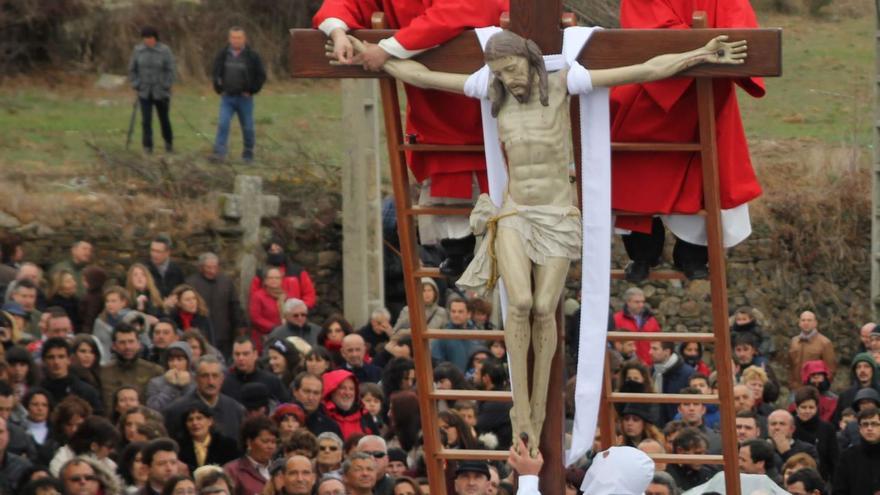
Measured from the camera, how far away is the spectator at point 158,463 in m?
12.6

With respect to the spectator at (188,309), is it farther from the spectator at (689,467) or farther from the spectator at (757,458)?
the spectator at (757,458)

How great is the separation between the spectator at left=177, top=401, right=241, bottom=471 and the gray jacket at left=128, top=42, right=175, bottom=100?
33.9 feet

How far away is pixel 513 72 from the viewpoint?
9492 millimetres

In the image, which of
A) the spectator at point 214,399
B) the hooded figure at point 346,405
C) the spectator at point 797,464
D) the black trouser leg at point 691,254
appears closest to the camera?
the black trouser leg at point 691,254

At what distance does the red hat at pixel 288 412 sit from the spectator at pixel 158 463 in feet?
5.90

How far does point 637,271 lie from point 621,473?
1.46 m

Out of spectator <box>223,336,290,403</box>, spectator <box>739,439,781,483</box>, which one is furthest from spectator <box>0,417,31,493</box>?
spectator <box>739,439,781,483</box>

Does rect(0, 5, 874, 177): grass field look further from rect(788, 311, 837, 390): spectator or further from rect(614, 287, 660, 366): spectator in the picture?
rect(788, 311, 837, 390): spectator

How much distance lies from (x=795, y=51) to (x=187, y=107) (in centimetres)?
870

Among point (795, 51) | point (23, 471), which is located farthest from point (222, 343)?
point (795, 51)

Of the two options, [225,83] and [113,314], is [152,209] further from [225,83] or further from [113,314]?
[113,314]

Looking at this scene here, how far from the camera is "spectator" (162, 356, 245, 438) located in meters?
14.4

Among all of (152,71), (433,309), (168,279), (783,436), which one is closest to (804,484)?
(783,436)

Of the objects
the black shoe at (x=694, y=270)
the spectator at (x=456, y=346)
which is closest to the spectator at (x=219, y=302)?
the spectator at (x=456, y=346)
